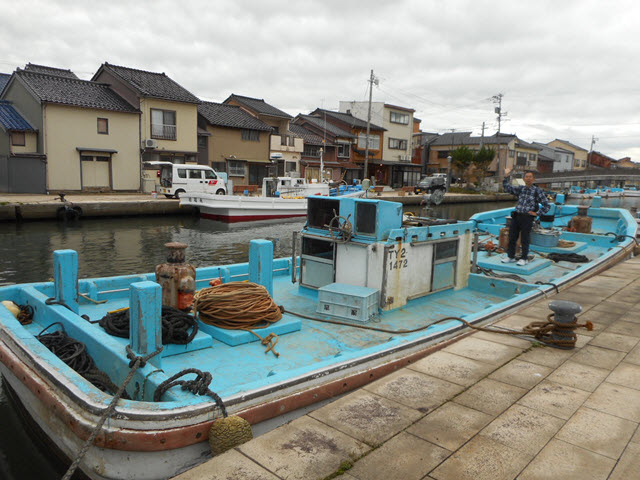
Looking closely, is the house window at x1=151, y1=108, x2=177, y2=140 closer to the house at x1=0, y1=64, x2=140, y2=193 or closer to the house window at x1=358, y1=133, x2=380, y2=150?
the house at x1=0, y1=64, x2=140, y2=193

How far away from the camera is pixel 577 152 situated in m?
93.6

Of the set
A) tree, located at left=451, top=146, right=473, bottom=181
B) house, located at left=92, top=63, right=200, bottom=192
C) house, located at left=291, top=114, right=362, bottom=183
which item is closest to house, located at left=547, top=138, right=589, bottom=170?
tree, located at left=451, top=146, right=473, bottom=181

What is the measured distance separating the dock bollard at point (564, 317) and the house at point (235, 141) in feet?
105

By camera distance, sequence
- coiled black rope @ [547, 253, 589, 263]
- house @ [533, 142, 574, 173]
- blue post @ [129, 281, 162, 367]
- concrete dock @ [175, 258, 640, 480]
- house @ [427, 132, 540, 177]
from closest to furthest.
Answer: concrete dock @ [175, 258, 640, 480]
blue post @ [129, 281, 162, 367]
coiled black rope @ [547, 253, 589, 263]
house @ [427, 132, 540, 177]
house @ [533, 142, 574, 173]

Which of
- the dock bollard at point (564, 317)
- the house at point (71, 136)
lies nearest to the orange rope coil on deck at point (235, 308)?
the dock bollard at point (564, 317)

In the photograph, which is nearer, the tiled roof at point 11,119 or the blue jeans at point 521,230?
the blue jeans at point 521,230

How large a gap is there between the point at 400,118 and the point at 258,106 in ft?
64.6

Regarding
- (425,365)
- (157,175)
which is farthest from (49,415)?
(157,175)

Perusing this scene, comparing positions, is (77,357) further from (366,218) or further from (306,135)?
(306,135)

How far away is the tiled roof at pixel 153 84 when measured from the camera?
30938 millimetres

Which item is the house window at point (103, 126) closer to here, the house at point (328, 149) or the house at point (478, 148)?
the house at point (328, 149)

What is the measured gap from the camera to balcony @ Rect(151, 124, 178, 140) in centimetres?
3125

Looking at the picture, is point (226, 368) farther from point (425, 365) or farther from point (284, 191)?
point (284, 191)

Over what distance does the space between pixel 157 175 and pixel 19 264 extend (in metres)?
17.5
